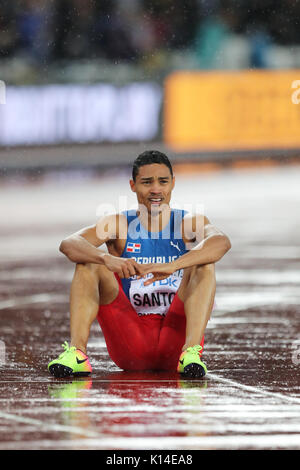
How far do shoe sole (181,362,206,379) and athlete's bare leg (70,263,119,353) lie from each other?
557mm

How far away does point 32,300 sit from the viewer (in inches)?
366

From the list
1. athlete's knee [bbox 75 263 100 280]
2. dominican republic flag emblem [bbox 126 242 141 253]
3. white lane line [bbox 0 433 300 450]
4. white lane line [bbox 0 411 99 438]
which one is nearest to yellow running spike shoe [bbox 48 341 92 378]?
athlete's knee [bbox 75 263 100 280]

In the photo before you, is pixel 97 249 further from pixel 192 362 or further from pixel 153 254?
pixel 192 362

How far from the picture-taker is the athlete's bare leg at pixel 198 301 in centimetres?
595

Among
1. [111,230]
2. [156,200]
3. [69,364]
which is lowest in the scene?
[69,364]

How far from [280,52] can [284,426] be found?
20686 millimetres

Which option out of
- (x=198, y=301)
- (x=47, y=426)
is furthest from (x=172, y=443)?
(x=198, y=301)

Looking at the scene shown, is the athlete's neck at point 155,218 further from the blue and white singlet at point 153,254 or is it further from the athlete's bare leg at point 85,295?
the athlete's bare leg at point 85,295

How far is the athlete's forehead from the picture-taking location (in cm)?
604

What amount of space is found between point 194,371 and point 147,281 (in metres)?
0.53

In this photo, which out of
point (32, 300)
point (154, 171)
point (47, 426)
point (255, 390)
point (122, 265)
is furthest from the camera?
point (32, 300)

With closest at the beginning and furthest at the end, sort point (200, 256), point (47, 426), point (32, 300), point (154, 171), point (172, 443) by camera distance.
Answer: point (172, 443) < point (47, 426) < point (200, 256) < point (154, 171) < point (32, 300)

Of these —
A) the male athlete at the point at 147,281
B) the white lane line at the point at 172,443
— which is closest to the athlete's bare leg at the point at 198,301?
the male athlete at the point at 147,281
